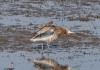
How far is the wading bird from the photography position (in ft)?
54.2

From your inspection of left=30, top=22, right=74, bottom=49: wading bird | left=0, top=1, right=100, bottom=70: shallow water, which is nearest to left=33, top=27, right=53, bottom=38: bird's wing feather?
left=30, top=22, right=74, bottom=49: wading bird

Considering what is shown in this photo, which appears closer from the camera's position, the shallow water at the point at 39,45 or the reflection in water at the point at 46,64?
the reflection in water at the point at 46,64

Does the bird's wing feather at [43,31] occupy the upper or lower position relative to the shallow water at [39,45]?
upper

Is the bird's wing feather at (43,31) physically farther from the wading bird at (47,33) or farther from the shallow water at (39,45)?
the shallow water at (39,45)

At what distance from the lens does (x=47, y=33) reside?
16844 mm

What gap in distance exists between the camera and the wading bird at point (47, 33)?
1652 cm

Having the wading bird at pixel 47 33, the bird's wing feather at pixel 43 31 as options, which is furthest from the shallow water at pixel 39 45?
the bird's wing feather at pixel 43 31

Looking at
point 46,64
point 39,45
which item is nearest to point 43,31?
point 39,45

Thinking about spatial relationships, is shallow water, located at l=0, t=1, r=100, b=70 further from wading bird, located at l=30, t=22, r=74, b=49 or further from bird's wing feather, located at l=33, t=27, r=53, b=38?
bird's wing feather, located at l=33, t=27, r=53, b=38

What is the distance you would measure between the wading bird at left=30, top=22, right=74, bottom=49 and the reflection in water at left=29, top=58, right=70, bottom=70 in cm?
159

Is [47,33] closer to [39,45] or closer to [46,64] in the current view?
[39,45]

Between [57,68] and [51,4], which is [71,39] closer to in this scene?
[57,68]

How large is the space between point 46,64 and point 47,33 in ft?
8.51

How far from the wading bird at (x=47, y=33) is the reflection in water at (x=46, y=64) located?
5.22 ft
